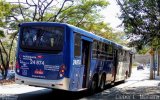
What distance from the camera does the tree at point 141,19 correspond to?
22.0 metres

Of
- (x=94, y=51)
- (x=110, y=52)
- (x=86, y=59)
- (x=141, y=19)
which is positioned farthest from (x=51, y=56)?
(x=141, y=19)

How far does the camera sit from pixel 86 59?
16500mm

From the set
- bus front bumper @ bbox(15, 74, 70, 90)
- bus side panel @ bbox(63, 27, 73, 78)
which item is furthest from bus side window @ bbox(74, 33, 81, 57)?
bus front bumper @ bbox(15, 74, 70, 90)

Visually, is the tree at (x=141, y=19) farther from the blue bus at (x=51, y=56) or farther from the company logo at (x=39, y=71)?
the company logo at (x=39, y=71)

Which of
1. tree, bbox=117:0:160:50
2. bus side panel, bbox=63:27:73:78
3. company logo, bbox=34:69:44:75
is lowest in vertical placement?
company logo, bbox=34:69:44:75

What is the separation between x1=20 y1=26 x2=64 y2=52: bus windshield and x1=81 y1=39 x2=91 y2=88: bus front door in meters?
1.99

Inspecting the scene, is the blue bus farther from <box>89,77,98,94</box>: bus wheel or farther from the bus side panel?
<box>89,77,98,94</box>: bus wheel

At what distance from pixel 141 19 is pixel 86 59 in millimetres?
7299

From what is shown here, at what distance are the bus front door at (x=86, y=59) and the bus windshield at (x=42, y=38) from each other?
1991 millimetres

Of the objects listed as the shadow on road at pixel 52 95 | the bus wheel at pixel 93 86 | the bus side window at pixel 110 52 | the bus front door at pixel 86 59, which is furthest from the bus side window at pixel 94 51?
the bus side window at pixel 110 52

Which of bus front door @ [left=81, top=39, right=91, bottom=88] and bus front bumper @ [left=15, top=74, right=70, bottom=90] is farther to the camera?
bus front door @ [left=81, top=39, right=91, bottom=88]

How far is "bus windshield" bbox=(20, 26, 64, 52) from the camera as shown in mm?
14193

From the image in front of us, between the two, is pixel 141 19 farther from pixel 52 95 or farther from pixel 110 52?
pixel 52 95

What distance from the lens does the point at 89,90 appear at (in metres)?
17.5
